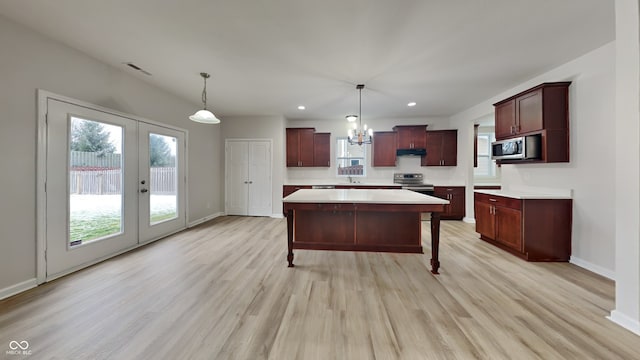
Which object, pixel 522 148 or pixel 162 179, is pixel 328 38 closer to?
pixel 522 148

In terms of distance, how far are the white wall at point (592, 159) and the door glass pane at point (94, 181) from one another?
617 centimetres

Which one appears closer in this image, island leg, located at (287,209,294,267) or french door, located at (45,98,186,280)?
french door, located at (45,98,186,280)

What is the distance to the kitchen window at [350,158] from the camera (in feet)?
20.0

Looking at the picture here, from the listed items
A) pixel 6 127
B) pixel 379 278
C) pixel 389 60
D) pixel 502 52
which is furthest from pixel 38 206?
pixel 502 52

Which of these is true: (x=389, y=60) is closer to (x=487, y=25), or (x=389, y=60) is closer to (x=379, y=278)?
(x=487, y=25)

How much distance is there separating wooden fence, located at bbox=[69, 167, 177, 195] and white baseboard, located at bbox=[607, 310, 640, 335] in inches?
213

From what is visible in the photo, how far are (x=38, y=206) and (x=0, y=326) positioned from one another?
1.15m

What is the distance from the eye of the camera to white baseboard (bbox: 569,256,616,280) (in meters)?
2.47

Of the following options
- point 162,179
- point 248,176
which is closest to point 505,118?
point 248,176

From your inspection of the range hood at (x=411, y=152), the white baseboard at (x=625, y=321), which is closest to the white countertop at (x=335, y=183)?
the range hood at (x=411, y=152)

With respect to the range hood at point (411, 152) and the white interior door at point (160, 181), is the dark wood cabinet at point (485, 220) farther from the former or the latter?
the white interior door at point (160, 181)

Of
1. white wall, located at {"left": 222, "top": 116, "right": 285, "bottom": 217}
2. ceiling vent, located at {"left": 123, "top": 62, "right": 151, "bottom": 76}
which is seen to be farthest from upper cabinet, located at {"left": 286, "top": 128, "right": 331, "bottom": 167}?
ceiling vent, located at {"left": 123, "top": 62, "right": 151, "bottom": 76}

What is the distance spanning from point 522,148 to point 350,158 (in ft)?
11.8

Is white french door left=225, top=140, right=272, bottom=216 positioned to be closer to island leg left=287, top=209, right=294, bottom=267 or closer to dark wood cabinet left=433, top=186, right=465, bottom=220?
island leg left=287, top=209, right=294, bottom=267
